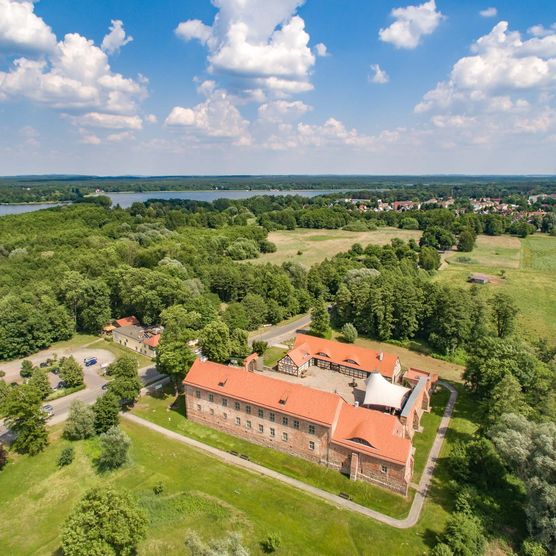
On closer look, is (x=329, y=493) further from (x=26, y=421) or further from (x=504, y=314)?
(x=504, y=314)

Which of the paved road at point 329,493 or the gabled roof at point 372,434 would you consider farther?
the gabled roof at point 372,434

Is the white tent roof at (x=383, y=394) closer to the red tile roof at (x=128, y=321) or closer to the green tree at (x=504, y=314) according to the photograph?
the green tree at (x=504, y=314)

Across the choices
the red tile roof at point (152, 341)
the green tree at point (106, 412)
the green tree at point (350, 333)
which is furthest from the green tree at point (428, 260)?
the green tree at point (106, 412)

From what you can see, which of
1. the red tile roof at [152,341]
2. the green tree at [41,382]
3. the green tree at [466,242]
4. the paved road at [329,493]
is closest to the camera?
the paved road at [329,493]

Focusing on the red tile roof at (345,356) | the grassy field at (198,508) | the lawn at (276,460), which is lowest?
the lawn at (276,460)

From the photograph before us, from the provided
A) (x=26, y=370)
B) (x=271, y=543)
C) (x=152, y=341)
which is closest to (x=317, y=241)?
(x=152, y=341)

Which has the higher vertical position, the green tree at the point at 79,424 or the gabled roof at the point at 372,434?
the gabled roof at the point at 372,434

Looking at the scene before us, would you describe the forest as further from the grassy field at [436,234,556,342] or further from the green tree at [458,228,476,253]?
the green tree at [458,228,476,253]
